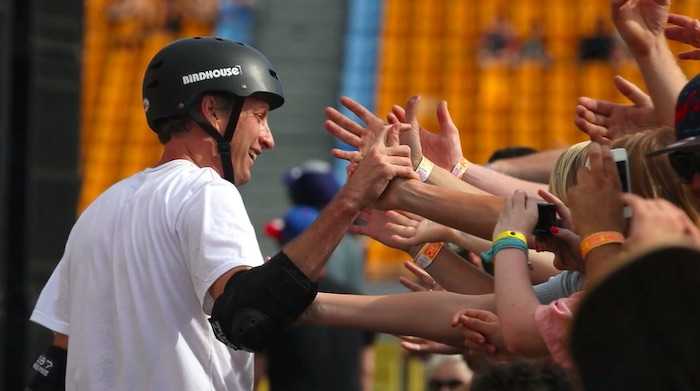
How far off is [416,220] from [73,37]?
344 centimetres

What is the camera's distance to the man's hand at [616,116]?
4.39m

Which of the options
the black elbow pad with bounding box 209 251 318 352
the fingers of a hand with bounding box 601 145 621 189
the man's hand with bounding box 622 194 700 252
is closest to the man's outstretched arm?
the black elbow pad with bounding box 209 251 318 352

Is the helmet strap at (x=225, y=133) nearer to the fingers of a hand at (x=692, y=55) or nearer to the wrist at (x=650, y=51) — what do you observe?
the wrist at (x=650, y=51)

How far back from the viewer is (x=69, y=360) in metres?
4.04

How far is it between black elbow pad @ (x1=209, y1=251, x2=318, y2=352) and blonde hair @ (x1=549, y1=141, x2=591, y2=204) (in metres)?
0.71

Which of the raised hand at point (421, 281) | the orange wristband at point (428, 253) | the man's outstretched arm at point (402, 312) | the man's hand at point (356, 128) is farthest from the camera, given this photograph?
the raised hand at point (421, 281)

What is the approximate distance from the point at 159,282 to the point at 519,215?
0.98 metres

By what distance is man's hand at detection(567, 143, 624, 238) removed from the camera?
10.8ft

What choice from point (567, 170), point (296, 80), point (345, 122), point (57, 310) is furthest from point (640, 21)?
point (296, 80)

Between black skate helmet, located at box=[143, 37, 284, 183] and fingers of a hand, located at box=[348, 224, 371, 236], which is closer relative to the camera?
black skate helmet, located at box=[143, 37, 284, 183]

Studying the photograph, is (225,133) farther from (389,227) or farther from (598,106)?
(598,106)

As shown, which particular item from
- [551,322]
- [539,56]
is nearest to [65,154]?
[551,322]

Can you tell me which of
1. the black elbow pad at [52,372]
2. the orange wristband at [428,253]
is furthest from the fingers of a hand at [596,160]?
the black elbow pad at [52,372]

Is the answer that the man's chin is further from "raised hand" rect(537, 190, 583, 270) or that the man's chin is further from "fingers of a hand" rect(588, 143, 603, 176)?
"fingers of a hand" rect(588, 143, 603, 176)
